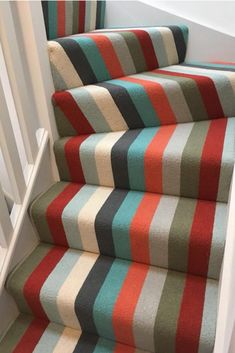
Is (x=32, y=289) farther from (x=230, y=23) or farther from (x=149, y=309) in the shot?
(x=230, y=23)

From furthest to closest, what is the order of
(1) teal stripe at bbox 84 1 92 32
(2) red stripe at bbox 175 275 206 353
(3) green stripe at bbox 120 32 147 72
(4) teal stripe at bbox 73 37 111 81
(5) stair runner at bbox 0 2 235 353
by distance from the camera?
(1) teal stripe at bbox 84 1 92 32, (3) green stripe at bbox 120 32 147 72, (4) teal stripe at bbox 73 37 111 81, (5) stair runner at bbox 0 2 235 353, (2) red stripe at bbox 175 275 206 353

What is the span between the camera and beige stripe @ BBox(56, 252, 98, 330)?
3.39ft

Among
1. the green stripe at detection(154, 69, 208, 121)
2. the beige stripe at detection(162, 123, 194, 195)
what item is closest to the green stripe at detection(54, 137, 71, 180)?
the beige stripe at detection(162, 123, 194, 195)

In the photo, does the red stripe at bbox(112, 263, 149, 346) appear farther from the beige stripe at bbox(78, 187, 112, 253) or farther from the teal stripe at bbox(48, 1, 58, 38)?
the teal stripe at bbox(48, 1, 58, 38)

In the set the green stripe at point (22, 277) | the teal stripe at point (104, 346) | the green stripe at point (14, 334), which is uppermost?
the green stripe at point (22, 277)

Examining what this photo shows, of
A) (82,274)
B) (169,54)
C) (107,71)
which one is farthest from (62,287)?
(169,54)

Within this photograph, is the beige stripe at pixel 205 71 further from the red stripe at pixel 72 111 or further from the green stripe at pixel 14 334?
the green stripe at pixel 14 334

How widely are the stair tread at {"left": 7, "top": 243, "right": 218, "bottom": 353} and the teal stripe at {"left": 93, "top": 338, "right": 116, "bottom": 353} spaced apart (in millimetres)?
21

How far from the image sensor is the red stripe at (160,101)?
4.13ft

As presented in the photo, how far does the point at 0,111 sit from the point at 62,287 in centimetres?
67

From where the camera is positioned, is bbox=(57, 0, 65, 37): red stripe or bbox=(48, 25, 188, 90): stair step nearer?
bbox=(48, 25, 188, 90): stair step

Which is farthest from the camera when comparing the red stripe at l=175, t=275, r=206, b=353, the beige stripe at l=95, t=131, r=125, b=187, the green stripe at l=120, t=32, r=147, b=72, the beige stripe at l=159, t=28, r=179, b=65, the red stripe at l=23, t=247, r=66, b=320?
the beige stripe at l=159, t=28, r=179, b=65

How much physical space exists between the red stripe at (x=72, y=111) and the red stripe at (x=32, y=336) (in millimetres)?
825

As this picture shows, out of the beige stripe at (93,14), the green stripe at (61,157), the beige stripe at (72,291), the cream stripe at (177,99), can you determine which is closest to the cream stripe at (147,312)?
the beige stripe at (72,291)
